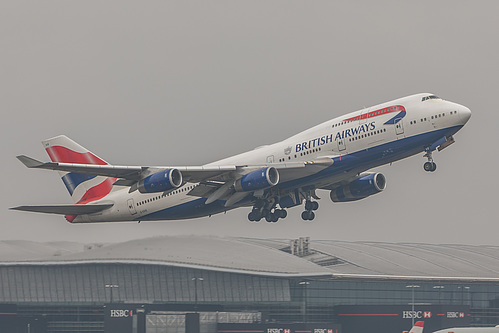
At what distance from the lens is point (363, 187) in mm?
72812

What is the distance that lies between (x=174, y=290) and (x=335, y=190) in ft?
170

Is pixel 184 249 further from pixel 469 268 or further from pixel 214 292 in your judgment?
pixel 469 268

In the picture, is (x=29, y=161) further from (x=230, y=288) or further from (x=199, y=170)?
(x=230, y=288)

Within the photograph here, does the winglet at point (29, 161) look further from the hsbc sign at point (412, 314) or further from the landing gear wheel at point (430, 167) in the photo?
the hsbc sign at point (412, 314)

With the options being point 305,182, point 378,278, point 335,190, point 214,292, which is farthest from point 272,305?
point 305,182

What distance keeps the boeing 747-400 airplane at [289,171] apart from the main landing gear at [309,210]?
8 centimetres

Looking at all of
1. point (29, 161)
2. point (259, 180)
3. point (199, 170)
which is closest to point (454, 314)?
point (259, 180)

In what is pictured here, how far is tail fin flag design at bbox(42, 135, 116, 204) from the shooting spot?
77.1m

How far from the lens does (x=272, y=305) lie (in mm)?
117375

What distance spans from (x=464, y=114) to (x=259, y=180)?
15.0 meters

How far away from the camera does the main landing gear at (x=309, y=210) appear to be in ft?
240

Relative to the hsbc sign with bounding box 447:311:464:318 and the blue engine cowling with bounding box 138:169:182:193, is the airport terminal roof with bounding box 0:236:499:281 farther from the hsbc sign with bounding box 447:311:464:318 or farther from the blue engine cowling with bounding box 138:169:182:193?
the blue engine cowling with bounding box 138:169:182:193

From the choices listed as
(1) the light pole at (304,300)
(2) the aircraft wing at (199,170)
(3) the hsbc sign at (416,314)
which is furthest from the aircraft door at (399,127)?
(1) the light pole at (304,300)

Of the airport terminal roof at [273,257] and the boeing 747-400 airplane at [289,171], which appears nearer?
the boeing 747-400 airplane at [289,171]
